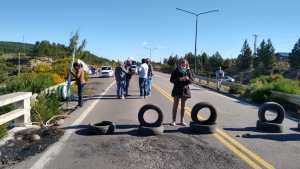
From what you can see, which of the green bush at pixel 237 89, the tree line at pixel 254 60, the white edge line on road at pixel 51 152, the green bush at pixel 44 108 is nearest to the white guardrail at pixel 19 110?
the green bush at pixel 44 108

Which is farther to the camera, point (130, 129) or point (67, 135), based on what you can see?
point (130, 129)

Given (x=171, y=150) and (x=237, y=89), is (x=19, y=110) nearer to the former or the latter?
(x=171, y=150)

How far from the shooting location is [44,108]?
530 inches

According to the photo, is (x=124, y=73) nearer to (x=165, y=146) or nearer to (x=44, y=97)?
(x=44, y=97)

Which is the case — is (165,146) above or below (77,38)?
below

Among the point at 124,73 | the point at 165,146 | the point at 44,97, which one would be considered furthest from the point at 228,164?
the point at 124,73

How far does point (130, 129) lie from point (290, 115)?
25.7ft

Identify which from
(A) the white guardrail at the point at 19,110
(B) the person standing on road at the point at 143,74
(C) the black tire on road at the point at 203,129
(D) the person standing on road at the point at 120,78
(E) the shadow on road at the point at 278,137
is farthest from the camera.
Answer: (B) the person standing on road at the point at 143,74

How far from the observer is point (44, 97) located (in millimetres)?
15023

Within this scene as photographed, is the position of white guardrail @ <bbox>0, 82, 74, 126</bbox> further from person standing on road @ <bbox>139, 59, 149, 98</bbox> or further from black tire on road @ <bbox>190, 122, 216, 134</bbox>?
person standing on road @ <bbox>139, 59, 149, 98</bbox>

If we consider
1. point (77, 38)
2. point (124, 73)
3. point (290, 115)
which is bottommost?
point (290, 115)

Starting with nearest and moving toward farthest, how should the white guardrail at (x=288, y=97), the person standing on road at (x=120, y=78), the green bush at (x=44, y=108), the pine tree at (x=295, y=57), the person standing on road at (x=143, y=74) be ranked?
the green bush at (x=44, y=108), the white guardrail at (x=288, y=97), the person standing on road at (x=120, y=78), the person standing on road at (x=143, y=74), the pine tree at (x=295, y=57)

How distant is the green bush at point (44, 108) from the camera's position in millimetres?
12549

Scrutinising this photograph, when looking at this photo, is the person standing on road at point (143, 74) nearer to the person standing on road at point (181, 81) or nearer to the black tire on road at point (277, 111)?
the person standing on road at point (181, 81)
